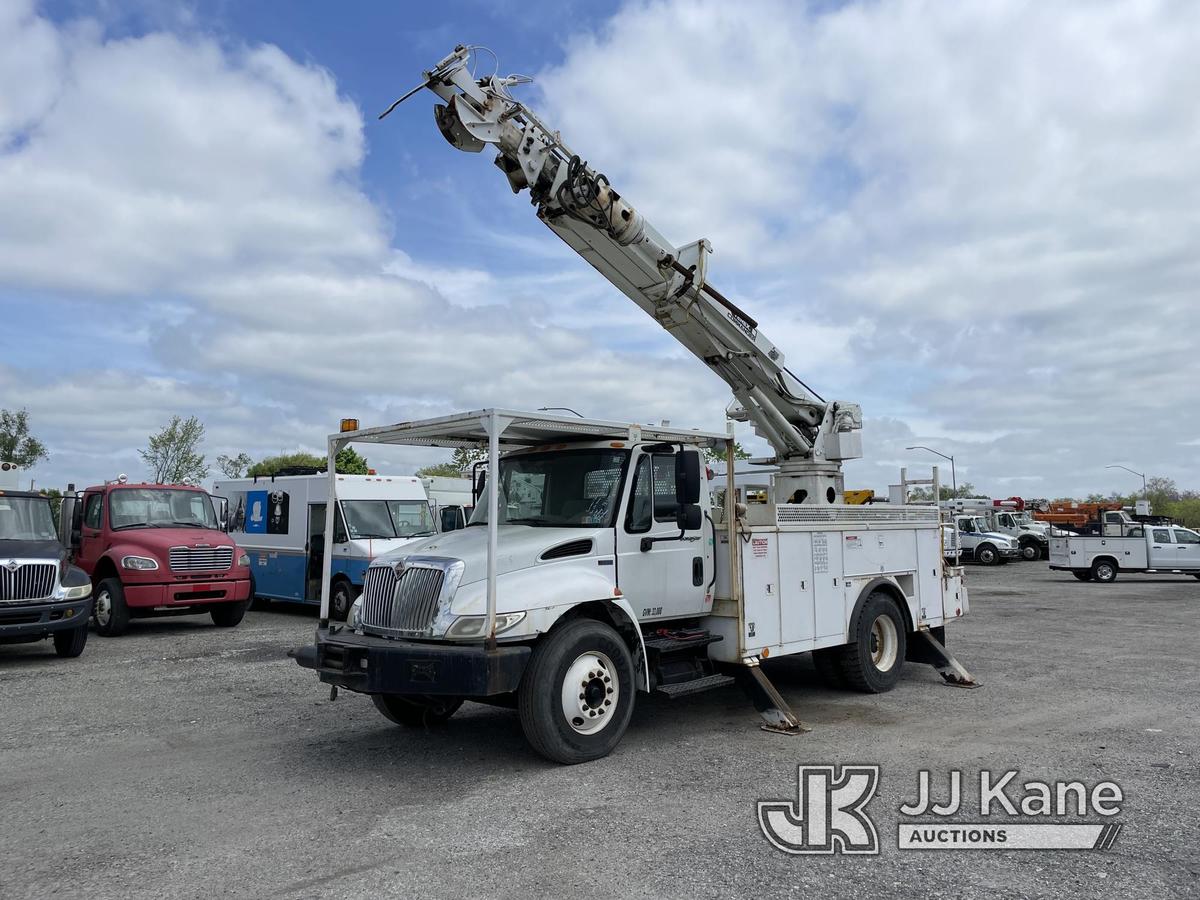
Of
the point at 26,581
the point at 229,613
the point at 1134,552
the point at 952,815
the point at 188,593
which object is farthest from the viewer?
the point at 1134,552

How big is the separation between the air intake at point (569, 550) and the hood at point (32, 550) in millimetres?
8141

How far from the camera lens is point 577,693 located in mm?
6461

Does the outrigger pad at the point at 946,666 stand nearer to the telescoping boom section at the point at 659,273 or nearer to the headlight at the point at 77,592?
the telescoping boom section at the point at 659,273

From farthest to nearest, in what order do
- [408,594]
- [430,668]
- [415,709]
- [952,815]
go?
[415,709]
[408,594]
[430,668]
[952,815]

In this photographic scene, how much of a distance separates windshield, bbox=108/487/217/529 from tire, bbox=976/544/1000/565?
29.9 m

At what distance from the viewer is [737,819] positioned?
17.6 feet

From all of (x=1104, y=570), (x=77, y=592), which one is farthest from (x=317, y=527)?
(x=1104, y=570)

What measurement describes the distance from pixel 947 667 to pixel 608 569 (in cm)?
491

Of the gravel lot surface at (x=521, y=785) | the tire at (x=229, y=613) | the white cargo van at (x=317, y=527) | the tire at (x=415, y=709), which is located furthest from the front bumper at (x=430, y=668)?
the tire at (x=229, y=613)

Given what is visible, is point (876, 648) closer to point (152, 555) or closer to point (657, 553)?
point (657, 553)

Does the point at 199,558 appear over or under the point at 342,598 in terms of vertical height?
over

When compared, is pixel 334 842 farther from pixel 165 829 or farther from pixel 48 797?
pixel 48 797

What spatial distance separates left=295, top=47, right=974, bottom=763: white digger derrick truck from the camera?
6.30 meters

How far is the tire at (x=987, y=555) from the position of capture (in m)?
36.2
